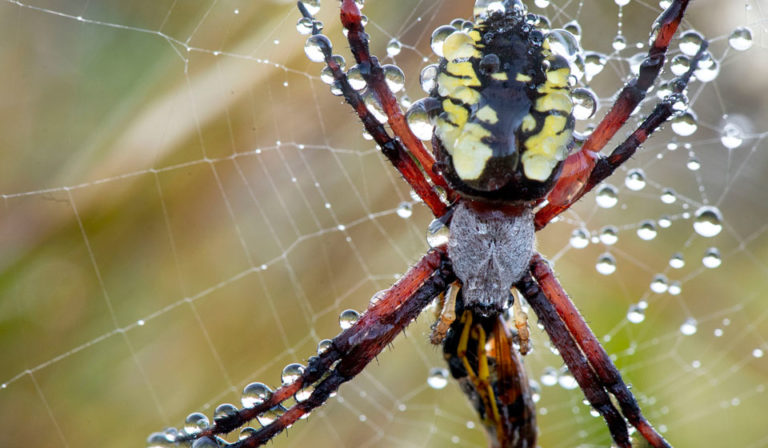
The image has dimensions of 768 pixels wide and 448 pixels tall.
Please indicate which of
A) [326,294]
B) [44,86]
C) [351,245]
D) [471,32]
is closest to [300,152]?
[351,245]

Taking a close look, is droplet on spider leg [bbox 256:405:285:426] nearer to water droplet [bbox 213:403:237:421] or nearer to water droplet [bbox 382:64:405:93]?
water droplet [bbox 213:403:237:421]

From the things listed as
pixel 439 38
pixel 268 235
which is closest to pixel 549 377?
pixel 268 235

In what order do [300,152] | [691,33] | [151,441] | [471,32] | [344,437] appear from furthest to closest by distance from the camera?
→ [344,437] < [300,152] < [691,33] < [151,441] < [471,32]

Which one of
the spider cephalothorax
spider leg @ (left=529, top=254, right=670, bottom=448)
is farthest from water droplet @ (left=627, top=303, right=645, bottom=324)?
the spider cephalothorax

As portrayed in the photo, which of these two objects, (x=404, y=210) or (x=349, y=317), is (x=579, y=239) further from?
(x=349, y=317)

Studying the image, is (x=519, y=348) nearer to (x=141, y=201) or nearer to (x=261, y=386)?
(x=261, y=386)

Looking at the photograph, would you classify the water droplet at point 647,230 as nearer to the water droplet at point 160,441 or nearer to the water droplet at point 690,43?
the water droplet at point 690,43
